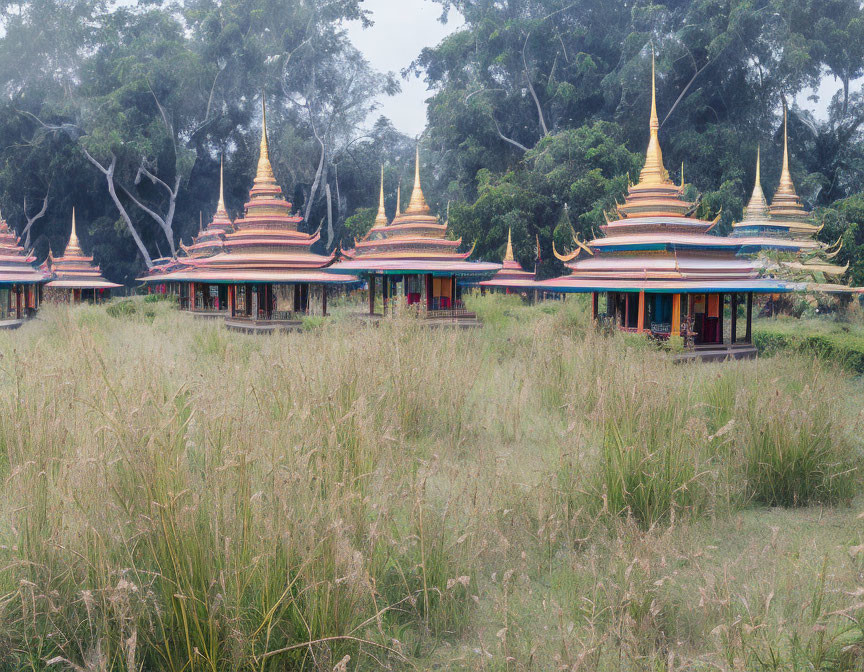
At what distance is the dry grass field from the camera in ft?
10.0

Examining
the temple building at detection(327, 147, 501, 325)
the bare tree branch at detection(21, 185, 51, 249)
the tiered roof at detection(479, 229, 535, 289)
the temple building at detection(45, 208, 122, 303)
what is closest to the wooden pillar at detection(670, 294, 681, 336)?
the temple building at detection(327, 147, 501, 325)

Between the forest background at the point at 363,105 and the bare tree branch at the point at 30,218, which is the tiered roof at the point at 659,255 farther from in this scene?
the bare tree branch at the point at 30,218

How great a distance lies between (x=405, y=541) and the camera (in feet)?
12.5

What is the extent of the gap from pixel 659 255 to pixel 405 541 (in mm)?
14044

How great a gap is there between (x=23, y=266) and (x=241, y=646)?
26771 mm

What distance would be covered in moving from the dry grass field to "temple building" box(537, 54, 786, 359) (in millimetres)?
9648

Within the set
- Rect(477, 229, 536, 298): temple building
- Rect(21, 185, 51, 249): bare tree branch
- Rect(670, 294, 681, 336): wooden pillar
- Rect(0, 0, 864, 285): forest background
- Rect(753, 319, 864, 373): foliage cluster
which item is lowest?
Rect(753, 319, 864, 373): foliage cluster

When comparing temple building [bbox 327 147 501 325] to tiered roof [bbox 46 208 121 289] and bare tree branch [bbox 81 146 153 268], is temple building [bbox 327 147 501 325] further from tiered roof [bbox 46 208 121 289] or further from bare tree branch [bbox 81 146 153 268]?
bare tree branch [bbox 81 146 153 268]

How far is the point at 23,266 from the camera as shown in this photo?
25.8m

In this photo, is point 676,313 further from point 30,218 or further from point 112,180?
point 30,218

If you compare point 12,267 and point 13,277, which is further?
point 12,267

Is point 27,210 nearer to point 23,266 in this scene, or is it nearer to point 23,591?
point 23,266

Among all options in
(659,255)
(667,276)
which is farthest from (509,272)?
(667,276)

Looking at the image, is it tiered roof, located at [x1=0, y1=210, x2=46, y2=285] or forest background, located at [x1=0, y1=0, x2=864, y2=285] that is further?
forest background, located at [x1=0, y1=0, x2=864, y2=285]
